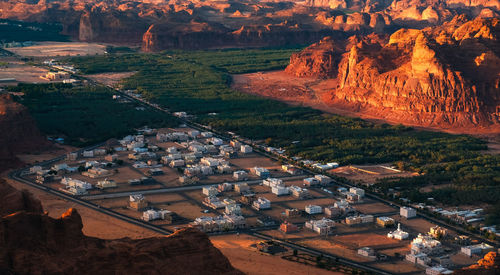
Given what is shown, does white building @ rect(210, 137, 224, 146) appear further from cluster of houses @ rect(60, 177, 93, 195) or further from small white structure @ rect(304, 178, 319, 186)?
cluster of houses @ rect(60, 177, 93, 195)

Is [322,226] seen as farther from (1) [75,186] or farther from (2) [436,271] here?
(1) [75,186]

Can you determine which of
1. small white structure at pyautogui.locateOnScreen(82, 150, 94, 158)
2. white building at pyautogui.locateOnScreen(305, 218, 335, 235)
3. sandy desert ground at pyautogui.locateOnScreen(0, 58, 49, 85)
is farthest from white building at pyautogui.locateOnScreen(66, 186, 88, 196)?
sandy desert ground at pyautogui.locateOnScreen(0, 58, 49, 85)

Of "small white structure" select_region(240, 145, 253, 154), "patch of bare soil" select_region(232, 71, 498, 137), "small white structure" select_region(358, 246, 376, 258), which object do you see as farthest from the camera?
"patch of bare soil" select_region(232, 71, 498, 137)

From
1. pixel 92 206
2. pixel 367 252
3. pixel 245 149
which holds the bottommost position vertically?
pixel 92 206

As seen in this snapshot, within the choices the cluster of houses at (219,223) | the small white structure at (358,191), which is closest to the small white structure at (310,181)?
the small white structure at (358,191)

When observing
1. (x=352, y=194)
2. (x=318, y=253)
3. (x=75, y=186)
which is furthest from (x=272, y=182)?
(x=75, y=186)
